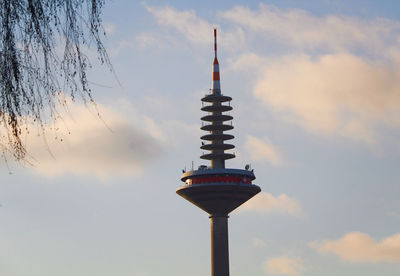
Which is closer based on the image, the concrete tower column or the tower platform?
the tower platform

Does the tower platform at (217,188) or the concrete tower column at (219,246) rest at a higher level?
the tower platform at (217,188)

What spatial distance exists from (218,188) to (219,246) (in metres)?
14.5

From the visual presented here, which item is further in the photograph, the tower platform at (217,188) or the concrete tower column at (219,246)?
the concrete tower column at (219,246)

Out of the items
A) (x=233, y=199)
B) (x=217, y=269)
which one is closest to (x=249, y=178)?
(x=233, y=199)

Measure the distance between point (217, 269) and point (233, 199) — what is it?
17135mm

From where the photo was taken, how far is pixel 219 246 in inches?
7643

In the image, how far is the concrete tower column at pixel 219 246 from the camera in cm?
19400

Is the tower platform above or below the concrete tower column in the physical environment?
above

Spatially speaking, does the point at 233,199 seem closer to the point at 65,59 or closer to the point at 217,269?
the point at 217,269

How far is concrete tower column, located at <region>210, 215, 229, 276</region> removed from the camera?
194000mm

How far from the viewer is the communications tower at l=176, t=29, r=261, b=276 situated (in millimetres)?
190875

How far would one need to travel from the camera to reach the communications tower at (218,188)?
7515 inches

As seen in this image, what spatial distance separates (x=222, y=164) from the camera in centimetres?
19962

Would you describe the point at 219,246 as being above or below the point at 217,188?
below
